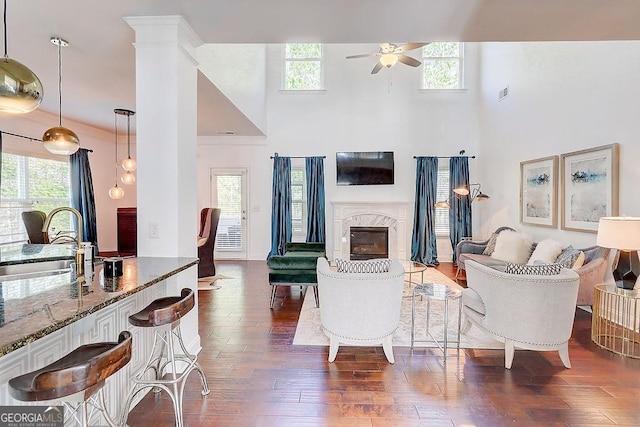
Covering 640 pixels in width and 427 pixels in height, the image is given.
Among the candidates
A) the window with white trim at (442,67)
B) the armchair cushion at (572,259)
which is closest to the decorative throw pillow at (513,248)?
the armchair cushion at (572,259)

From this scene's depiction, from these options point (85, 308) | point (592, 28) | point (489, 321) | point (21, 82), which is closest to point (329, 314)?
point (489, 321)

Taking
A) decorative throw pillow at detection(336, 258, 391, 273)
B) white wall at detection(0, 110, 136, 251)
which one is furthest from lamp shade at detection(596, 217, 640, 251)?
white wall at detection(0, 110, 136, 251)

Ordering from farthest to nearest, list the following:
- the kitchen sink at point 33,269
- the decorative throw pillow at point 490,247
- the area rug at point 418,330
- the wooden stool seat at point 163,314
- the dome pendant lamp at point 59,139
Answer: the decorative throw pillow at point 490,247 → the area rug at point 418,330 → the dome pendant lamp at point 59,139 → the kitchen sink at point 33,269 → the wooden stool seat at point 163,314

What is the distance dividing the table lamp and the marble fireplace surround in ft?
13.4

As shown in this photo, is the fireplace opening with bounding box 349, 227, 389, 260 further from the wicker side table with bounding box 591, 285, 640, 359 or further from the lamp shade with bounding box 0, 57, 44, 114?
the lamp shade with bounding box 0, 57, 44, 114

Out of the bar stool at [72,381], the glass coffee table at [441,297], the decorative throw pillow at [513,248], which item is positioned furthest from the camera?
the decorative throw pillow at [513,248]

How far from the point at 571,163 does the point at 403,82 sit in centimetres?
387

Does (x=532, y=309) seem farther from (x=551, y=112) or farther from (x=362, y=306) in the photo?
(x=551, y=112)

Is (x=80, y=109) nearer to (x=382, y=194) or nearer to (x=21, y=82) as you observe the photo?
(x=21, y=82)

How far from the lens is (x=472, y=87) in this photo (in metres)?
7.27

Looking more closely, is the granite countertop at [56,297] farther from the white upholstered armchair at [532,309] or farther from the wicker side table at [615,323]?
the wicker side table at [615,323]

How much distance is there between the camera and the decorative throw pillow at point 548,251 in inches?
170

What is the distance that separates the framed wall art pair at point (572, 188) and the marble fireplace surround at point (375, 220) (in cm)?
226

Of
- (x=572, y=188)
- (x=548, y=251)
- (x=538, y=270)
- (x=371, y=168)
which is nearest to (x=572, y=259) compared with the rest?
(x=548, y=251)
